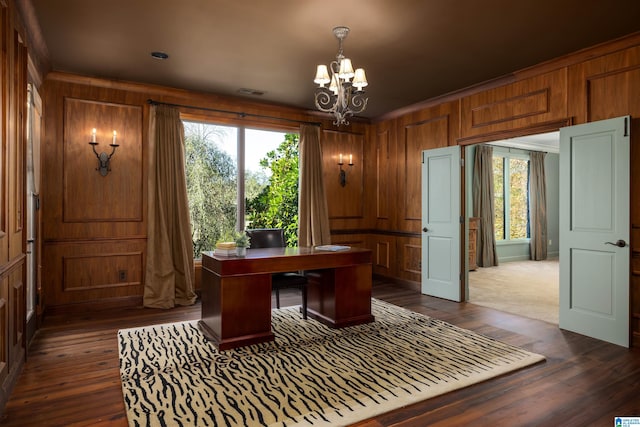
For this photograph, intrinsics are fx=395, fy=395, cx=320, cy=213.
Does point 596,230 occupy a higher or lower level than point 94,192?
lower

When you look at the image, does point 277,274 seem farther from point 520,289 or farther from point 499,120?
point 520,289

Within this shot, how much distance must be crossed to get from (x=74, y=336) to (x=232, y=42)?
3061 millimetres

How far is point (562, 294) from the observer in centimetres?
381

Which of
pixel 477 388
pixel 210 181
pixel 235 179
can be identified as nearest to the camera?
pixel 477 388

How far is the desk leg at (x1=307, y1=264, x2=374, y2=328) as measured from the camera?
12.6 feet

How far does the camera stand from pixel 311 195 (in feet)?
19.2

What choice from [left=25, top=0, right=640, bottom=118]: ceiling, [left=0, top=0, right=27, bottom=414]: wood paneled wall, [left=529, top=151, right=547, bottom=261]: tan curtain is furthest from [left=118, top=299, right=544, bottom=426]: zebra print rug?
[left=529, top=151, right=547, bottom=261]: tan curtain

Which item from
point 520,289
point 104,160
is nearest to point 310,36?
point 104,160

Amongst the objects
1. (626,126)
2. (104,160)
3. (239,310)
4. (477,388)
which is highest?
(626,126)

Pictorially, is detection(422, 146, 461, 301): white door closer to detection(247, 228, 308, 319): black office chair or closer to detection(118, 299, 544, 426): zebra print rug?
detection(118, 299, 544, 426): zebra print rug

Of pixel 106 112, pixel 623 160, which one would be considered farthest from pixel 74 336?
pixel 623 160

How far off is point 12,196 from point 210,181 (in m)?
2.87

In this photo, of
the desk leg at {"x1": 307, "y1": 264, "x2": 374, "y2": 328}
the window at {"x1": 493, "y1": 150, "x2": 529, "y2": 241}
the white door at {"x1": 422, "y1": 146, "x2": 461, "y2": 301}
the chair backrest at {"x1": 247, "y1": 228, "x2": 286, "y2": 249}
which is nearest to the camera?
the desk leg at {"x1": 307, "y1": 264, "x2": 374, "y2": 328}

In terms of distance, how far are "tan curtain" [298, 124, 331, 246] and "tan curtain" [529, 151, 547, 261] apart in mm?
5685
